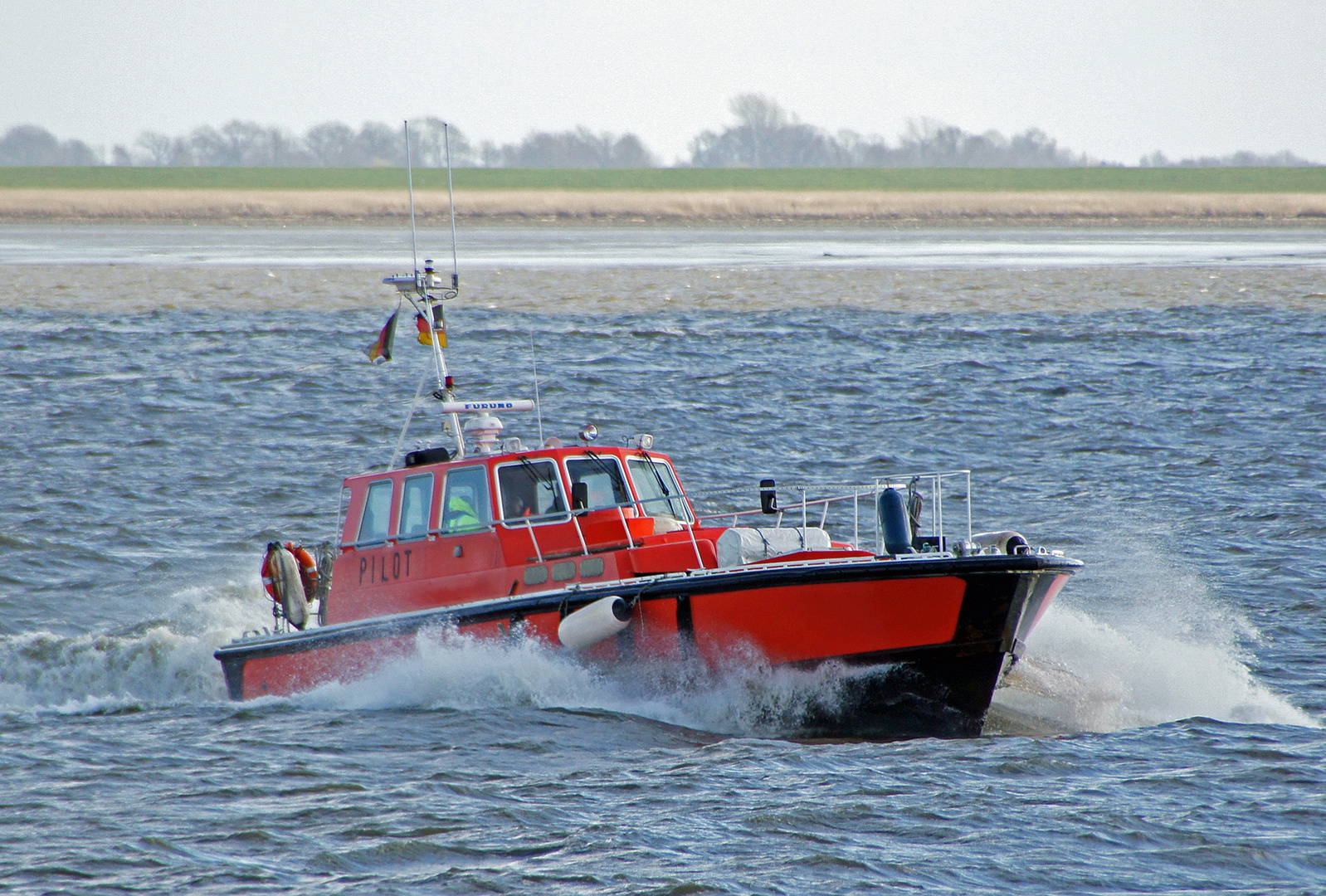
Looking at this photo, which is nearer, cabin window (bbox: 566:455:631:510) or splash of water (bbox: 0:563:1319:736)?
splash of water (bbox: 0:563:1319:736)

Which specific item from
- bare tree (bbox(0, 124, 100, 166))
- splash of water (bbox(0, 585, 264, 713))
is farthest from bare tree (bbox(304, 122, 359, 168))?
splash of water (bbox(0, 585, 264, 713))

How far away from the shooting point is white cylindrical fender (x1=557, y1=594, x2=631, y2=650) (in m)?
9.48

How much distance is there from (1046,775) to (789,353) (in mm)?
14882

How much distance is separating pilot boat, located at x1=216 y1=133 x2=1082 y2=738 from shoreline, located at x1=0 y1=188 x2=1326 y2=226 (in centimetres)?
3480

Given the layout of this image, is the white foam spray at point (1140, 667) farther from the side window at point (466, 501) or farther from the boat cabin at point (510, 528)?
the side window at point (466, 501)

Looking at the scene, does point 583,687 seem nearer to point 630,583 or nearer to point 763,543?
point 630,583

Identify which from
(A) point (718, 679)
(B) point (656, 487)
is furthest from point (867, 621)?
(B) point (656, 487)

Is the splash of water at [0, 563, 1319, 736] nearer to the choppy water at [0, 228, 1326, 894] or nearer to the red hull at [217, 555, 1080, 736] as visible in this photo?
the choppy water at [0, 228, 1326, 894]

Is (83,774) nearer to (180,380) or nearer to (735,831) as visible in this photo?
(735,831)

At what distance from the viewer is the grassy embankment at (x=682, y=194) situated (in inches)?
1949

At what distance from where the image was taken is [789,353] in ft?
74.2

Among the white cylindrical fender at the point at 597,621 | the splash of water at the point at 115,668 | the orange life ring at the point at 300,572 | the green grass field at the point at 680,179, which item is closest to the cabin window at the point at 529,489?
the white cylindrical fender at the point at 597,621

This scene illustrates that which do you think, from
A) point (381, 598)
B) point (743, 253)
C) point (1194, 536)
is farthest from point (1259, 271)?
point (381, 598)

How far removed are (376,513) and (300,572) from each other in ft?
3.34
